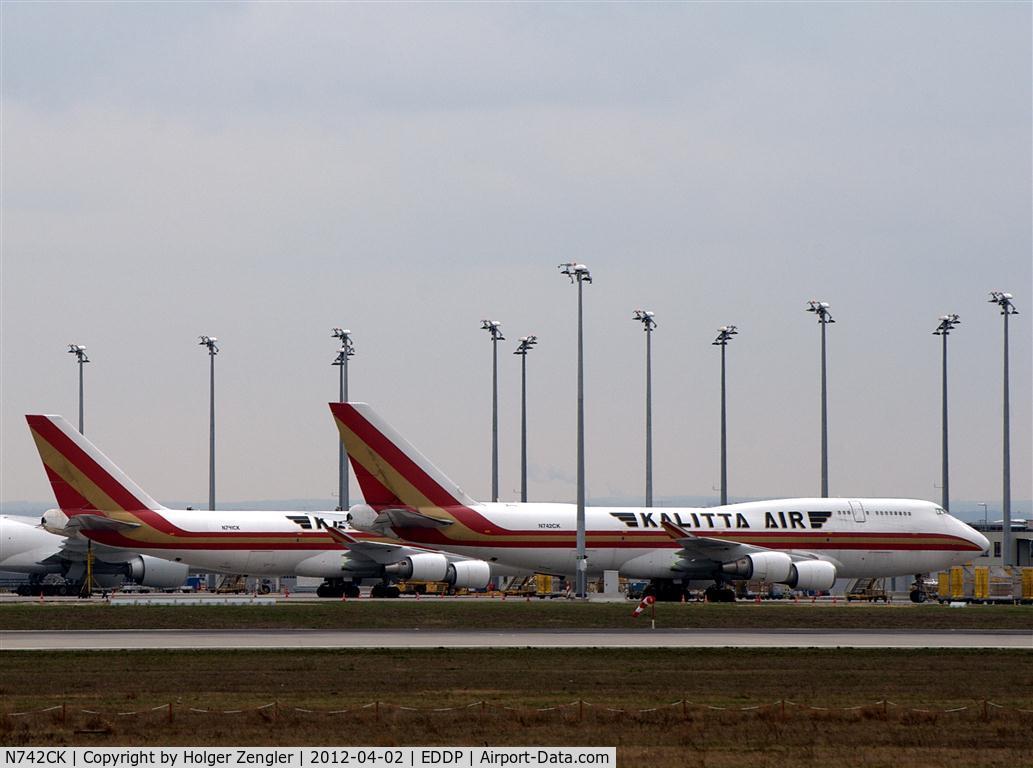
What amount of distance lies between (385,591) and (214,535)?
360 inches

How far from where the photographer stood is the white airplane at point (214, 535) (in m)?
76.6

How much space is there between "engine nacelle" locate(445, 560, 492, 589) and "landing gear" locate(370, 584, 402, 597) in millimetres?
2864

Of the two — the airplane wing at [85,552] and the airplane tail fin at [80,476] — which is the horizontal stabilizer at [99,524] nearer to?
the airplane tail fin at [80,476]

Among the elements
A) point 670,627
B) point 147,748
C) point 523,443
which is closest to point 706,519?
point 670,627

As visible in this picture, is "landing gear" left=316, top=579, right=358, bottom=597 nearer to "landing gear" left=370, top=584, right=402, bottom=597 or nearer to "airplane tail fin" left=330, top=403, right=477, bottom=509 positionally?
"landing gear" left=370, top=584, right=402, bottom=597

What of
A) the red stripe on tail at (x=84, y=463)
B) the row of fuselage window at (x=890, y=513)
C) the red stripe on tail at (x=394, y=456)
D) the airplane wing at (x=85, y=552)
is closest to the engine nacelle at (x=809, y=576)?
the row of fuselage window at (x=890, y=513)

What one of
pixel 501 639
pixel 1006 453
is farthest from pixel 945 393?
pixel 501 639

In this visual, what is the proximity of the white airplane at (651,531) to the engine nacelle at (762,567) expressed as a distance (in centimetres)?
5

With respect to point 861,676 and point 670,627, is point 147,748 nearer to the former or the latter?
point 861,676

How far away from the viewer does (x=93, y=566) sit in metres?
85.1

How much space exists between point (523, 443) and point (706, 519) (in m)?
33.1

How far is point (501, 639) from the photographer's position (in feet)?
153

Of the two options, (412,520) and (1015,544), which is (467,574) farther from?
(1015,544)
